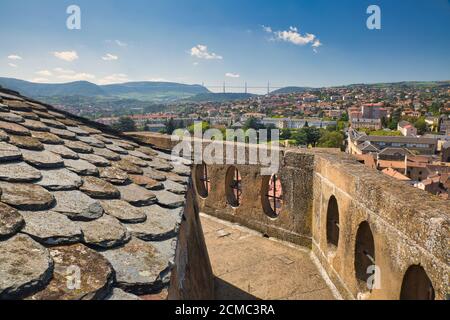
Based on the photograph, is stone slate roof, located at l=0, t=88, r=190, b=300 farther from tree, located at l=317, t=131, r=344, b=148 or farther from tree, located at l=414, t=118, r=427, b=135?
tree, located at l=414, t=118, r=427, b=135

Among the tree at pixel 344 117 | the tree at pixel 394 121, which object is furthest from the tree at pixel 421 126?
the tree at pixel 344 117

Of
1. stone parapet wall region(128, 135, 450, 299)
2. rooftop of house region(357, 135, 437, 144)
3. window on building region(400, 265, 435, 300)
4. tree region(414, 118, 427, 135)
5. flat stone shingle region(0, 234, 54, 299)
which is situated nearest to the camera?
flat stone shingle region(0, 234, 54, 299)

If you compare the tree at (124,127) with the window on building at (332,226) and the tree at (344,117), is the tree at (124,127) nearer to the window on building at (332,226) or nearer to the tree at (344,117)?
the window on building at (332,226)

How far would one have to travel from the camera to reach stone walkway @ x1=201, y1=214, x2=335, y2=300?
14.2ft

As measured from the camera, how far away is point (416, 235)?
8.38ft

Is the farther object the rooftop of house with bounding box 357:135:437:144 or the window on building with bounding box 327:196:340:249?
the rooftop of house with bounding box 357:135:437:144

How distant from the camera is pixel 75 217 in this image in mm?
1508

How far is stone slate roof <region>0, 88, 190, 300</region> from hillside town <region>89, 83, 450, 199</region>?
32.8 ft

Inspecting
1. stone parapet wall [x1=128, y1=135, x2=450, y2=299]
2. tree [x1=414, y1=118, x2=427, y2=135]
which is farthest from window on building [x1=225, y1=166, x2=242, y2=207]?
tree [x1=414, y1=118, x2=427, y2=135]

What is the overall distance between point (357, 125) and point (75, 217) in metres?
124

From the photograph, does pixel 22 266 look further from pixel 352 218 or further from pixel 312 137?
pixel 312 137

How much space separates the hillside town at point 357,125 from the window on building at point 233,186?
667 cm

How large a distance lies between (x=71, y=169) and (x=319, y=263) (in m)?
4.01
